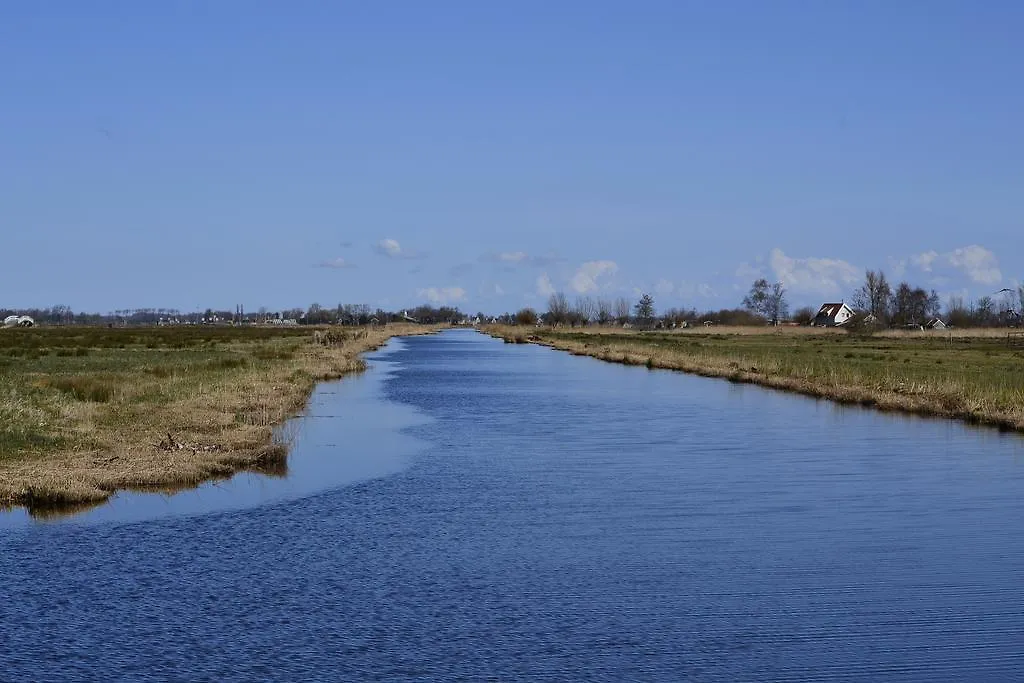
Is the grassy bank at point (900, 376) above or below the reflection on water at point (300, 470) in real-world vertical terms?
above

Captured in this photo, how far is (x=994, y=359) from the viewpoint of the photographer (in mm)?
56312

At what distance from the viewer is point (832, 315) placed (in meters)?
162

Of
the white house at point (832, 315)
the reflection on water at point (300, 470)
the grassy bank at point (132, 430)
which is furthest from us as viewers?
the white house at point (832, 315)

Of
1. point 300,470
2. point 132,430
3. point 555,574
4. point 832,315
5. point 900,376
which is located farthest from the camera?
point 832,315

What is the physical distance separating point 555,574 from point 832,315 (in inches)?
6166

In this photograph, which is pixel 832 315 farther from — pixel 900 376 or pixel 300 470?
pixel 300 470

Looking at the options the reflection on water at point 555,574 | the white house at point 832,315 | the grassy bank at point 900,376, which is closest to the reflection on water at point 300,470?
the reflection on water at point 555,574

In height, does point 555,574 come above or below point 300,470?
below

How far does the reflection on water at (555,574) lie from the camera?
9.55 metres

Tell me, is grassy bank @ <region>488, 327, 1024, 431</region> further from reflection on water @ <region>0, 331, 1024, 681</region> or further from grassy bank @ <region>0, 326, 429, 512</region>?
grassy bank @ <region>0, 326, 429, 512</region>

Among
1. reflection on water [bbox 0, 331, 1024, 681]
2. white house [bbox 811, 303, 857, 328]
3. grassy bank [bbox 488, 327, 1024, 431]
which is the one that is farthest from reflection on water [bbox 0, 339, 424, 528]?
white house [bbox 811, 303, 857, 328]

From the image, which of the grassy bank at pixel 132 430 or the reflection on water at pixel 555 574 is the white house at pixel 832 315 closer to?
the grassy bank at pixel 132 430

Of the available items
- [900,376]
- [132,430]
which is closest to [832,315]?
[900,376]

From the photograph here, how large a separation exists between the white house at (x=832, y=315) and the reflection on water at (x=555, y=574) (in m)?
140
